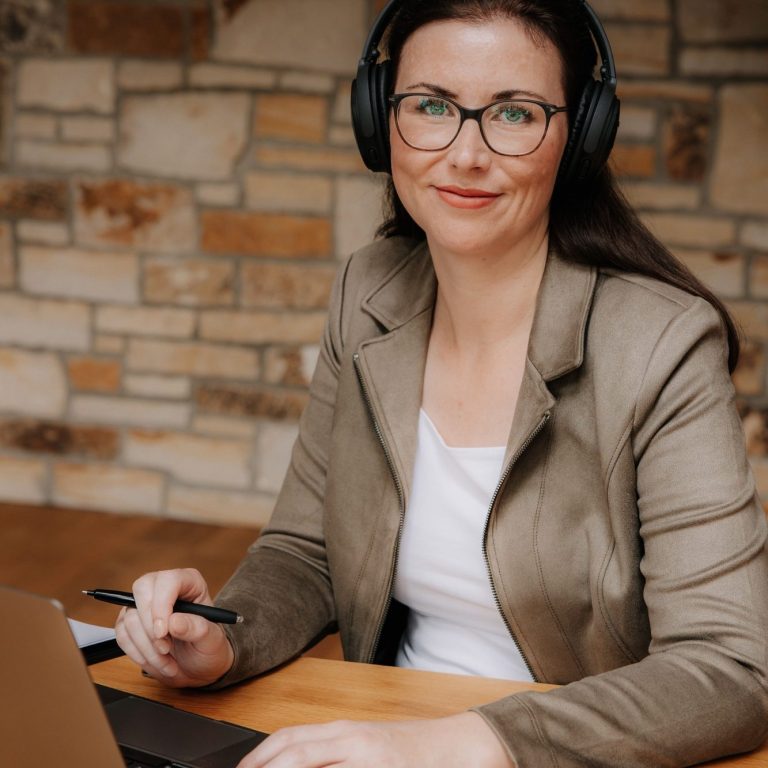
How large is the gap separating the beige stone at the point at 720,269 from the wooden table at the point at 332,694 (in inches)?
94.1

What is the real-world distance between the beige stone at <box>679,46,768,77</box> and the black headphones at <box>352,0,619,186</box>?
6.80ft

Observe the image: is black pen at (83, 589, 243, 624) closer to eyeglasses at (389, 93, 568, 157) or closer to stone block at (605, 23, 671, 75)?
eyeglasses at (389, 93, 568, 157)

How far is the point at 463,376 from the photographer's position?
4.52ft

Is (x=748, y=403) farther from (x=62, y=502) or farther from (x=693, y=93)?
(x=62, y=502)

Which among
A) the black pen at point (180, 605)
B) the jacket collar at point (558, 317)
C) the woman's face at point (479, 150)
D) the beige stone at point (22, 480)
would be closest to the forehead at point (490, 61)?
the woman's face at point (479, 150)

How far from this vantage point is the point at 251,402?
360cm

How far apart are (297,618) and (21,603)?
25.6 inches

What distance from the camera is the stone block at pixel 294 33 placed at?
334 centimetres

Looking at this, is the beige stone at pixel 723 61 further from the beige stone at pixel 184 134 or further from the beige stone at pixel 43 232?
the beige stone at pixel 43 232

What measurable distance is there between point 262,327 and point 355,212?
495 mm

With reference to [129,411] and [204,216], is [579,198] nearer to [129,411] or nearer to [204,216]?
[204,216]

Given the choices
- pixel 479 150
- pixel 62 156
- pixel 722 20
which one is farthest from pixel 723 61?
→ pixel 479 150

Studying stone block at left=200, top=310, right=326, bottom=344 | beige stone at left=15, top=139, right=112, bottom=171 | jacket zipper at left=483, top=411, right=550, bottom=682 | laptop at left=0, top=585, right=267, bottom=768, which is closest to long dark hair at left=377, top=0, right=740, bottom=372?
jacket zipper at left=483, top=411, right=550, bottom=682

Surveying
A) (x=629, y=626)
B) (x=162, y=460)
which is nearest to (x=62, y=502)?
(x=162, y=460)
